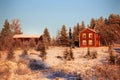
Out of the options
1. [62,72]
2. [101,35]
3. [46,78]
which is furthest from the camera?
[101,35]

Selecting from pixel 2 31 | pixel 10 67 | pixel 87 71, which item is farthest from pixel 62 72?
pixel 2 31

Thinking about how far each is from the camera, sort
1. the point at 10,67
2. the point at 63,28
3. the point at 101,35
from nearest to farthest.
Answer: the point at 10,67
the point at 101,35
the point at 63,28

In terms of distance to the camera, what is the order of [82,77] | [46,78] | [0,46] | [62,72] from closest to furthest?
1. [82,77]
2. [46,78]
3. [62,72]
4. [0,46]

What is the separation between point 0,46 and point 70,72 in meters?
12.6

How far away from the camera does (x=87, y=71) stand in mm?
13117

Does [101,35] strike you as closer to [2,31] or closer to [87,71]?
[2,31]

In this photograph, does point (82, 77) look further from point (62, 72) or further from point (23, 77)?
point (23, 77)

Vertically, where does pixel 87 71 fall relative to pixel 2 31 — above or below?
below

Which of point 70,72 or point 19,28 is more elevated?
point 19,28

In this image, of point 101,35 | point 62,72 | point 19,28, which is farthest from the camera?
point 19,28

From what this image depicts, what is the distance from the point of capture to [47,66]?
1633 centimetres

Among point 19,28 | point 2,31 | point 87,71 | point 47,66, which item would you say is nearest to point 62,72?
point 87,71

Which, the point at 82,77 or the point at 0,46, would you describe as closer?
the point at 82,77

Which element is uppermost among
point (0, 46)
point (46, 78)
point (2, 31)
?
point (2, 31)
